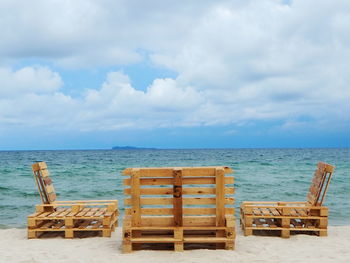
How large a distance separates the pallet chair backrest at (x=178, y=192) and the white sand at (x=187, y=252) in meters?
0.61

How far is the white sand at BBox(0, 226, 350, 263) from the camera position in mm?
6551

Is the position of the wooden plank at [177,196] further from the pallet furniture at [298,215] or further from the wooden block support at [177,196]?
the pallet furniture at [298,215]

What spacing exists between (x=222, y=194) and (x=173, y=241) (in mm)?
1277

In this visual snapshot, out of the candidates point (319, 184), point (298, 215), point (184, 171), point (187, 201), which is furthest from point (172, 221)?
point (319, 184)

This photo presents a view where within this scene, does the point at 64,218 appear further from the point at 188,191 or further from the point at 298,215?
the point at 298,215

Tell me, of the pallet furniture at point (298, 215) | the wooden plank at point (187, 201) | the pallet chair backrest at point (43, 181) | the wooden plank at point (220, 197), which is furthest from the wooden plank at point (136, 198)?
the pallet chair backrest at point (43, 181)

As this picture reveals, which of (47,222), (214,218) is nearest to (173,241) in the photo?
(214,218)

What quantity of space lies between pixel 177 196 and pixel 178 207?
0.75 feet

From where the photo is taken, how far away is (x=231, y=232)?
7.00 metres

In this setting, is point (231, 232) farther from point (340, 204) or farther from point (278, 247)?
point (340, 204)

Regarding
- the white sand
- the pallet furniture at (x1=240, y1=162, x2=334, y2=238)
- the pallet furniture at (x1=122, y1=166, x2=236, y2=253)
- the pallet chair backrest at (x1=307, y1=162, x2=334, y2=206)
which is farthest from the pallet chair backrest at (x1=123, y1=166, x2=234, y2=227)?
the pallet chair backrest at (x1=307, y1=162, x2=334, y2=206)

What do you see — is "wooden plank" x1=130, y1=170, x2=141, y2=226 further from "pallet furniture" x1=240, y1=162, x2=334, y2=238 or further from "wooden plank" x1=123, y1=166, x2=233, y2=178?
"pallet furniture" x1=240, y1=162, x2=334, y2=238

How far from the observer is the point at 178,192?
690cm

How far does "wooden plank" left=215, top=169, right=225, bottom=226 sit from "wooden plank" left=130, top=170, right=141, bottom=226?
58.6 inches
